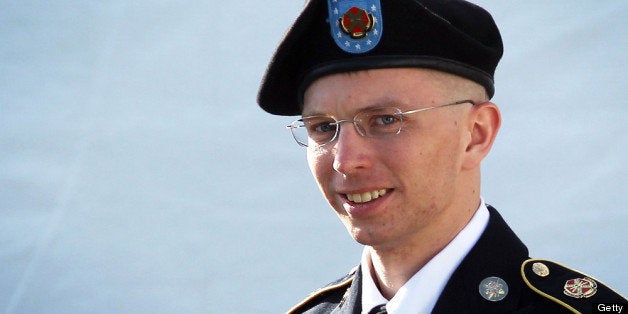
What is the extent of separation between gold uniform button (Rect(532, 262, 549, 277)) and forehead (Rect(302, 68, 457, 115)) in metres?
0.34

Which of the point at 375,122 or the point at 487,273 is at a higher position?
the point at 375,122

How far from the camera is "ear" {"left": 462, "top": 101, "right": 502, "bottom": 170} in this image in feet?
5.03

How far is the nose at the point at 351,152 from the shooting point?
1.47 metres

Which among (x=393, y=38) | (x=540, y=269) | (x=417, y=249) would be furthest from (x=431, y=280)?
(x=393, y=38)

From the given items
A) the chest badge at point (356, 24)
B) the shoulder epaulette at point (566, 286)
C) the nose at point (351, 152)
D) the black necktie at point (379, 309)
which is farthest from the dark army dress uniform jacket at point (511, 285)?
the chest badge at point (356, 24)

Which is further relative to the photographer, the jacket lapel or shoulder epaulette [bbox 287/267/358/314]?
shoulder epaulette [bbox 287/267/358/314]

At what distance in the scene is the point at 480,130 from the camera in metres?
1.56

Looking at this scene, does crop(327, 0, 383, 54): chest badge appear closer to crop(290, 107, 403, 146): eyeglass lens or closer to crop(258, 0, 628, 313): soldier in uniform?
crop(258, 0, 628, 313): soldier in uniform

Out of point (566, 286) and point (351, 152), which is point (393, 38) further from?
point (566, 286)

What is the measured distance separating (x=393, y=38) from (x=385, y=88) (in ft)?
0.32

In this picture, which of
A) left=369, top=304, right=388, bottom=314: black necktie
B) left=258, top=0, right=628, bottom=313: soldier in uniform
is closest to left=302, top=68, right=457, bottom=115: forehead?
left=258, top=0, right=628, bottom=313: soldier in uniform

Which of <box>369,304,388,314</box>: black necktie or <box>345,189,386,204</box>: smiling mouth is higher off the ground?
<box>345,189,386,204</box>: smiling mouth

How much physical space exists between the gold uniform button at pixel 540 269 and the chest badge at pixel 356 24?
1.54 ft

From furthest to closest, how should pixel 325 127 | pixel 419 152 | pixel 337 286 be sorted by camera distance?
1. pixel 337 286
2. pixel 325 127
3. pixel 419 152
